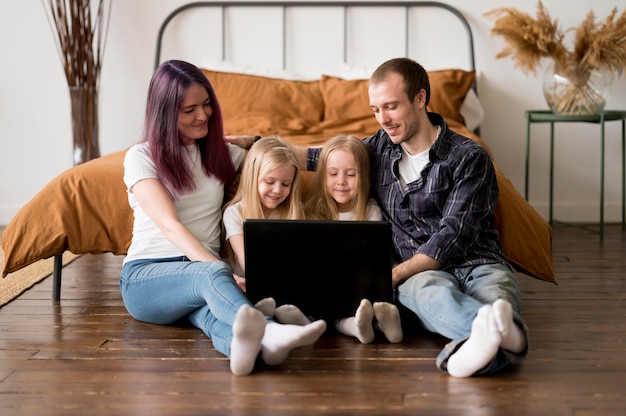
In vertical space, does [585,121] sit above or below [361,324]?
above

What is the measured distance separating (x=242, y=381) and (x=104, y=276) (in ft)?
4.61

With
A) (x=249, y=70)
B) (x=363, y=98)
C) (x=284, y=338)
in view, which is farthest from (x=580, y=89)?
(x=284, y=338)

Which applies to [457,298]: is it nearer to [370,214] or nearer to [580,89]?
[370,214]

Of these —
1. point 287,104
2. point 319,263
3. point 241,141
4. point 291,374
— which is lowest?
point 291,374

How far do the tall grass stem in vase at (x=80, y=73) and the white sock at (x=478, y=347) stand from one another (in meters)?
2.62

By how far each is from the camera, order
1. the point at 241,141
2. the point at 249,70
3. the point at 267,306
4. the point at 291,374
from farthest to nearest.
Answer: the point at 249,70, the point at 241,141, the point at 267,306, the point at 291,374

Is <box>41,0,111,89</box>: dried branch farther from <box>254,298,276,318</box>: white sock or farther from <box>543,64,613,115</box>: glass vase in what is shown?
<box>254,298,276,318</box>: white sock

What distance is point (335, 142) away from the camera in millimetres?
2635

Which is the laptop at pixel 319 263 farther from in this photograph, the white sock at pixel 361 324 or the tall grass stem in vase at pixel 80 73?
the tall grass stem in vase at pixel 80 73

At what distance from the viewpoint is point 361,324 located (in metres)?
2.27

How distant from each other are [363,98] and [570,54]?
963 millimetres

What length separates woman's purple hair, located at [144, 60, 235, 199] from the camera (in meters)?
2.50

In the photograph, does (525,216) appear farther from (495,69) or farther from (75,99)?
(75,99)

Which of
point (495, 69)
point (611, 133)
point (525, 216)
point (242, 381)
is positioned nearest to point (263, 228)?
point (242, 381)
